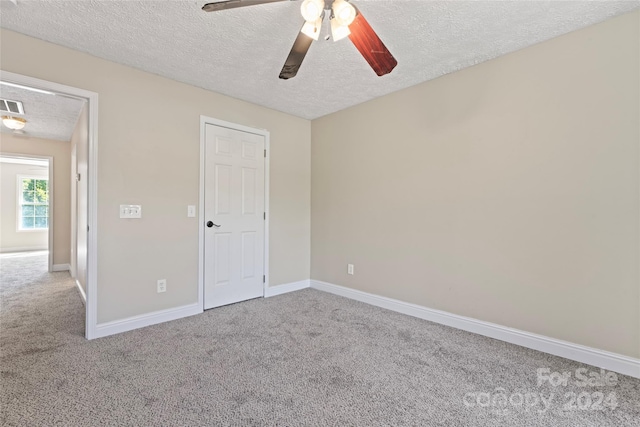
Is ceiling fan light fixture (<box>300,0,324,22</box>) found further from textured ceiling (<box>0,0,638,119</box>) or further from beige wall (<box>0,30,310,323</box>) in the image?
beige wall (<box>0,30,310,323</box>)

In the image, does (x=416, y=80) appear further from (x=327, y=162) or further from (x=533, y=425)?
(x=533, y=425)

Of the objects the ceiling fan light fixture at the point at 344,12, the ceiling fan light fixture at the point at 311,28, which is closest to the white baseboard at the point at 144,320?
the ceiling fan light fixture at the point at 311,28

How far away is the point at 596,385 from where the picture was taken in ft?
5.81

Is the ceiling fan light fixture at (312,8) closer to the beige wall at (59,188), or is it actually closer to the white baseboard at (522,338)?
the white baseboard at (522,338)

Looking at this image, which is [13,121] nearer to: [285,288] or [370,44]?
[285,288]

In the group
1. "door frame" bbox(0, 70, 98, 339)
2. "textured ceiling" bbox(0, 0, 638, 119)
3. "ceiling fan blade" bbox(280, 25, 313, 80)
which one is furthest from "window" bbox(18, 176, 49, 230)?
"ceiling fan blade" bbox(280, 25, 313, 80)

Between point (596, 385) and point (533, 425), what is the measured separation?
0.73 meters

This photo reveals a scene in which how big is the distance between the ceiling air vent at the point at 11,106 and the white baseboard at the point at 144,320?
116 inches

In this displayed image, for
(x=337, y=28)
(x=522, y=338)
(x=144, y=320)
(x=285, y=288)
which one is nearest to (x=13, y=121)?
(x=144, y=320)

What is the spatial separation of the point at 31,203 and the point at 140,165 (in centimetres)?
758

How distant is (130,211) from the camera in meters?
2.62

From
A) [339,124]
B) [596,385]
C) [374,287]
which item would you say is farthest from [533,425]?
[339,124]

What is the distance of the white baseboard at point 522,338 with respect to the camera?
1904 millimetres

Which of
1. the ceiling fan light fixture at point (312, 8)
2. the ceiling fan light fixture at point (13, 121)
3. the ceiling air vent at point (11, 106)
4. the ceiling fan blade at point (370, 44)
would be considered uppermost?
the ceiling air vent at point (11, 106)
